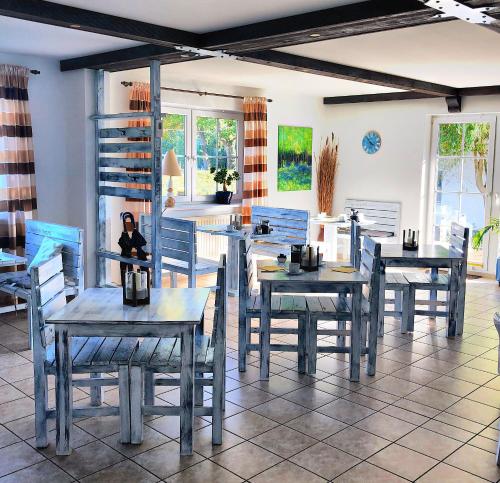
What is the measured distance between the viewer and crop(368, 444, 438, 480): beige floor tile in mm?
2852

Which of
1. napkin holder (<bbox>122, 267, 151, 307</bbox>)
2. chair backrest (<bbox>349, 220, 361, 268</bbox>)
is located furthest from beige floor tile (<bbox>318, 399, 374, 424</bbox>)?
chair backrest (<bbox>349, 220, 361, 268</bbox>)

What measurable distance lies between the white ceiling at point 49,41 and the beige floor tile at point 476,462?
372 cm

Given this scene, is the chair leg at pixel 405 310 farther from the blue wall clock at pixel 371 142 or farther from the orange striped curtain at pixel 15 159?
the blue wall clock at pixel 371 142

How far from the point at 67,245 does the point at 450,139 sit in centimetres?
523

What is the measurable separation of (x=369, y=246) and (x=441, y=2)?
5.44ft

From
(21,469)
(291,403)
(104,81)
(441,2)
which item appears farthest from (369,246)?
(104,81)

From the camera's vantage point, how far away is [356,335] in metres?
3.94

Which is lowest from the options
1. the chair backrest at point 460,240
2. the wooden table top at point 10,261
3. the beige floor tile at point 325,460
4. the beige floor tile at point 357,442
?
the beige floor tile at point 325,460

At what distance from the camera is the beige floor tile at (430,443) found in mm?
3049

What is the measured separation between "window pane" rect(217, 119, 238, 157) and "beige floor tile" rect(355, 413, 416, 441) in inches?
190

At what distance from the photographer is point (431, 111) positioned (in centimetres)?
805

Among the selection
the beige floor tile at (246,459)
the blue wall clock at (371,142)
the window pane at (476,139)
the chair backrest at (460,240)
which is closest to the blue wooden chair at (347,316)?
the beige floor tile at (246,459)

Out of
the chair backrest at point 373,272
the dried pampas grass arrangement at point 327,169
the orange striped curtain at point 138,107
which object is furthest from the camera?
the dried pampas grass arrangement at point 327,169

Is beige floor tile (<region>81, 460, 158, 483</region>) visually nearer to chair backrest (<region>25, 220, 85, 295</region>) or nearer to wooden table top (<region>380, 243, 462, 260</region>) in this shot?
chair backrest (<region>25, 220, 85, 295</region>)
